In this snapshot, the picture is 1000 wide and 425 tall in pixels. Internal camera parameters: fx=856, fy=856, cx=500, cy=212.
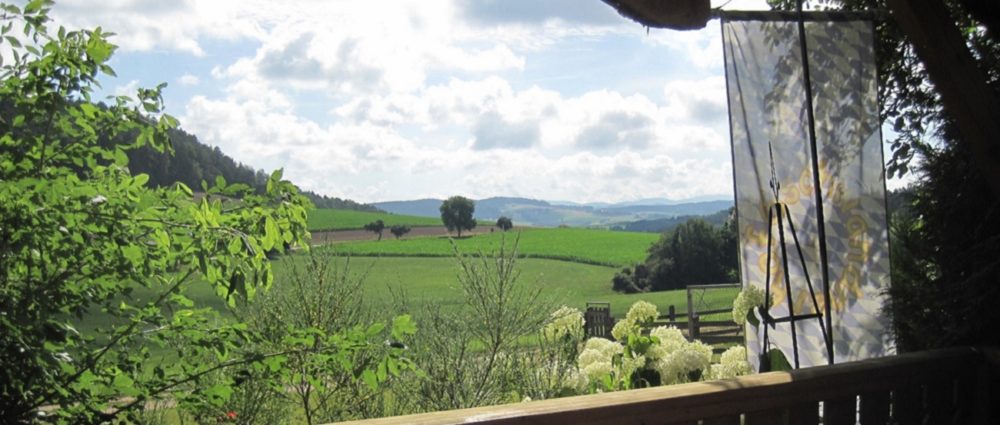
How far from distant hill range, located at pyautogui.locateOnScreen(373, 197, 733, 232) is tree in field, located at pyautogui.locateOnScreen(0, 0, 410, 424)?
40.0 m

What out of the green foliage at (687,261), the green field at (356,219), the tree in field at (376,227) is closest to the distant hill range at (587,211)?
the green field at (356,219)

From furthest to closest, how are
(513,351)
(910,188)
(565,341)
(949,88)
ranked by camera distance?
(513,351)
(565,341)
(910,188)
(949,88)

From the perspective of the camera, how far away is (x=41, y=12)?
1626mm

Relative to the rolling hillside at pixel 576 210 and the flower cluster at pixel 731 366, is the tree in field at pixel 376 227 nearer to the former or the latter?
the flower cluster at pixel 731 366

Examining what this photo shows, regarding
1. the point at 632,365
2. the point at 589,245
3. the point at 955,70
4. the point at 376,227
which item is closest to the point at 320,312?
the point at 632,365

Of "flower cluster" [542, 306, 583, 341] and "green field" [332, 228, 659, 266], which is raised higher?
"flower cluster" [542, 306, 583, 341]

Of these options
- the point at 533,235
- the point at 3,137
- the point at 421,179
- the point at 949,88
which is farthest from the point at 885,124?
the point at 421,179

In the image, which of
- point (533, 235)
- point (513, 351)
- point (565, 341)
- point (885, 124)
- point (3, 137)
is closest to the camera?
point (3, 137)

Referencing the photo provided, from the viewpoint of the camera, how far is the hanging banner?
8.93 feet

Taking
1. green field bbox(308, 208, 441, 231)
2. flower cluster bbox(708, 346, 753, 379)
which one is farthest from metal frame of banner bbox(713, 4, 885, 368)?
green field bbox(308, 208, 441, 231)

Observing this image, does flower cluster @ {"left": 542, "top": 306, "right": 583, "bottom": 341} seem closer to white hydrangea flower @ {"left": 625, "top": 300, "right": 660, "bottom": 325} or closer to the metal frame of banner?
white hydrangea flower @ {"left": 625, "top": 300, "right": 660, "bottom": 325}

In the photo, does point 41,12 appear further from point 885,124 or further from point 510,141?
point 510,141

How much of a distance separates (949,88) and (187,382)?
1946 mm

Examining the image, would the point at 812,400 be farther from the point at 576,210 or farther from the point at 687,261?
the point at 576,210
